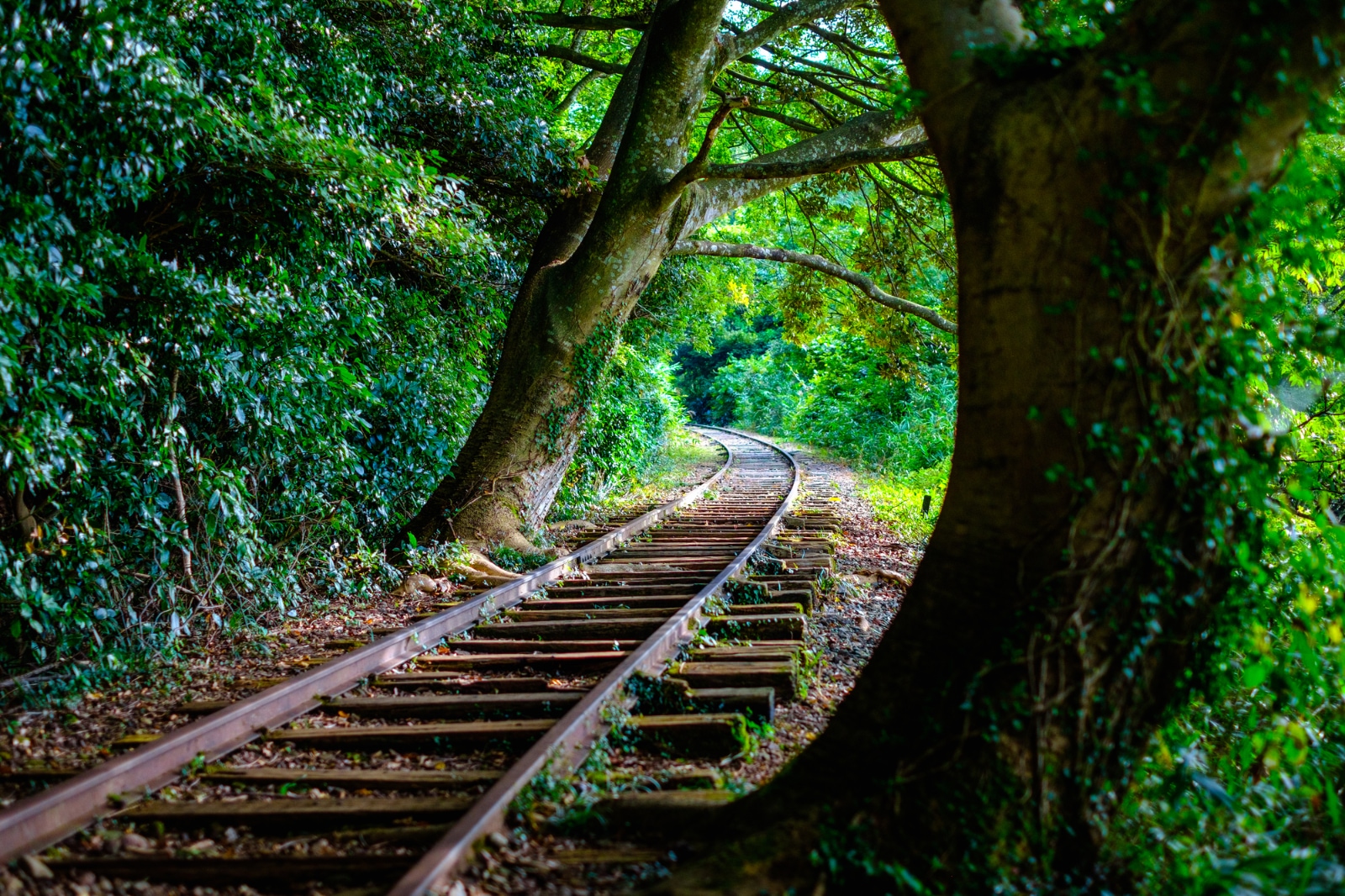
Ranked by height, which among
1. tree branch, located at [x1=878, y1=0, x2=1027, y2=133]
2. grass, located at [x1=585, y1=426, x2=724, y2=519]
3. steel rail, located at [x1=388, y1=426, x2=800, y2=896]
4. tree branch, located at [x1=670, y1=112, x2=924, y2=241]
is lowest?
steel rail, located at [x1=388, y1=426, x2=800, y2=896]

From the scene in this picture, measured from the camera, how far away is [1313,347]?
10.6 feet

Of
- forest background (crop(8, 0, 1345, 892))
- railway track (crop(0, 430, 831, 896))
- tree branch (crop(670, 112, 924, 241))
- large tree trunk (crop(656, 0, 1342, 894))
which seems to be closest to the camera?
large tree trunk (crop(656, 0, 1342, 894))

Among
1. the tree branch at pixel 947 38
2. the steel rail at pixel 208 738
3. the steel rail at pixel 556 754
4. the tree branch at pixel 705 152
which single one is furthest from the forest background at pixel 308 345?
the steel rail at pixel 556 754

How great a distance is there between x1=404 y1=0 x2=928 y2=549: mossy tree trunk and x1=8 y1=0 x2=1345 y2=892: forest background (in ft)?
2.10

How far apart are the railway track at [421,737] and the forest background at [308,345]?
1362mm

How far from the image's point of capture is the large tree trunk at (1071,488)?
243 centimetres

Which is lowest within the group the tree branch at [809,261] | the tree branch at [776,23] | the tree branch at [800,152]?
the tree branch at [809,261]

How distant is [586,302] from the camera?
8.46 metres

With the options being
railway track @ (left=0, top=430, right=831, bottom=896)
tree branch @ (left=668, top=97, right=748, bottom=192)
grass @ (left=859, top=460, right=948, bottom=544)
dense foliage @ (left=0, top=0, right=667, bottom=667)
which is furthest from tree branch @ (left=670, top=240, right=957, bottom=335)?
railway track @ (left=0, top=430, right=831, bottom=896)

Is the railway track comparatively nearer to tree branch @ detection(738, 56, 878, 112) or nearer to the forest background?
the forest background

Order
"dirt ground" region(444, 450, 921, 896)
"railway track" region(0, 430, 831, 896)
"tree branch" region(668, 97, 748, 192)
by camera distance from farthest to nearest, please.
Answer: "tree branch" region(668, 97, 748, 192)
"railway track" region(0, 430, 831, 896)
"dirt ground" region(444, 450, 921, 896)

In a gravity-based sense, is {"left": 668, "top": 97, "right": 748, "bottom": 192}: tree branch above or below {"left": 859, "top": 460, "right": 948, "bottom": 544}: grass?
above

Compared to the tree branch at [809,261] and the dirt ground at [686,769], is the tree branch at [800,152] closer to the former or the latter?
the tree branch at [809,261]

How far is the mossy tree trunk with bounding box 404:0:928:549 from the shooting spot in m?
8.09
